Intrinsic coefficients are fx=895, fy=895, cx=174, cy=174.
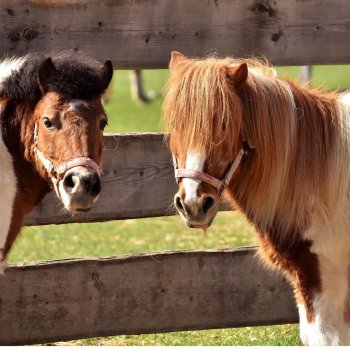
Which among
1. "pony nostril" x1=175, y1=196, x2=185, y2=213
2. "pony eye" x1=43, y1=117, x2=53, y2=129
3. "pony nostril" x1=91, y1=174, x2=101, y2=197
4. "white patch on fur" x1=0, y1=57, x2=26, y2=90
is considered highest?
"white patch on fur" x1=0, y1=57, x2=26, y2=90

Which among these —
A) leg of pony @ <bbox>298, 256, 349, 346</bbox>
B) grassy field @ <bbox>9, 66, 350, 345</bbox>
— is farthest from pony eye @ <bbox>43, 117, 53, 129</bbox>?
grassy field @ <bbox>9, 66, 350, 345</bbox>

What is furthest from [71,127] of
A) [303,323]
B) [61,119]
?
[303,323]

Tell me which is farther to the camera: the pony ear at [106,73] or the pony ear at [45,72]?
the pony ear at [106,73]

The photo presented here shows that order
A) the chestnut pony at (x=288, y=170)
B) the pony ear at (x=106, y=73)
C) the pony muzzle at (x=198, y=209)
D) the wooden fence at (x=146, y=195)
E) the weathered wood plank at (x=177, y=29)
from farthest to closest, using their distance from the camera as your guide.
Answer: the wooden fence at (x=146, y=195) → the weathered wood plank at (x=177, y=29) → the pony ear at (x=106, y=73) → the chestnut pony at (x=288, y=170) → the pony muzzle at (x=198, y=209)

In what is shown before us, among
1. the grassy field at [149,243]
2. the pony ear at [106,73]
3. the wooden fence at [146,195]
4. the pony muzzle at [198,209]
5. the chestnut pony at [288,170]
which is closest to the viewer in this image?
the pony muzzle at [198,209]

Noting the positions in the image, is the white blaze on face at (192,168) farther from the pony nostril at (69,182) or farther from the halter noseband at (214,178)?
the pony nostril at (69,182)

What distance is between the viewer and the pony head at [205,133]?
13.5 feet

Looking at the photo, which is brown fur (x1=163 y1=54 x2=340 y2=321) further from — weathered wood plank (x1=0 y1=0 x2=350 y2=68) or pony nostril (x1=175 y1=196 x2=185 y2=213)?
weathered wood plank (x1=0 y1=0 x2=350 y2=68)

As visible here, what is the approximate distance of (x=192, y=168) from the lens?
4.13 meters

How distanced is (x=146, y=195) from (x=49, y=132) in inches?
46.2

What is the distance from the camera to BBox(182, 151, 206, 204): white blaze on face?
161 inches

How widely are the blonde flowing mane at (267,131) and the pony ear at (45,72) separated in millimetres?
565

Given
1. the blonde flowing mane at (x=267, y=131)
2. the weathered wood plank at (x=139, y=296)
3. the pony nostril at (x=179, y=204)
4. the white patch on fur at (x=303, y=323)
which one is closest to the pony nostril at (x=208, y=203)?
the pony nostril at (x=179, y=204)

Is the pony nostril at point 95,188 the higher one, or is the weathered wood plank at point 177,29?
the weathered wood plank at point 177,29
